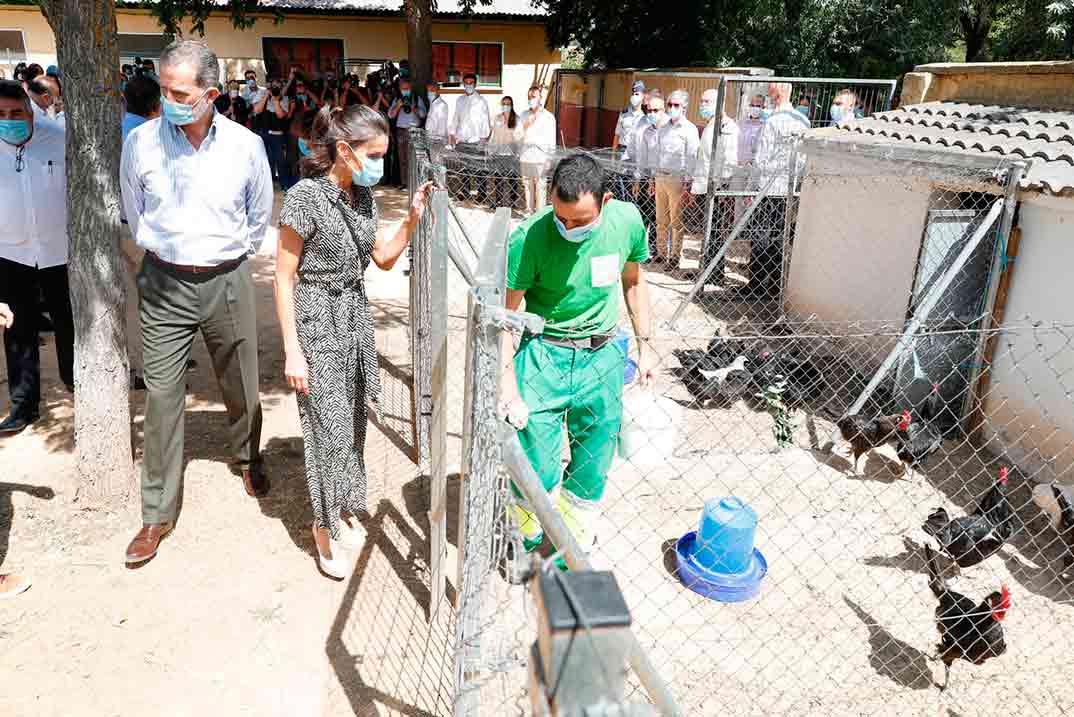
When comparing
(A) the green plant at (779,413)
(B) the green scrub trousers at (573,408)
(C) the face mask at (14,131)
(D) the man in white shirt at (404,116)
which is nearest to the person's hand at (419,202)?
(B) the green scrub trousers at (573,408)

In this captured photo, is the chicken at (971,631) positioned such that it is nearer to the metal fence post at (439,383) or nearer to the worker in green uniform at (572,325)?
the worker in green uniform at (572,325)

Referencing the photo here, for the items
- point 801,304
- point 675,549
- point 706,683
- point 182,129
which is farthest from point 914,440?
point 182,129

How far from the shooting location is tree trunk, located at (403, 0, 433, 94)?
14312mm

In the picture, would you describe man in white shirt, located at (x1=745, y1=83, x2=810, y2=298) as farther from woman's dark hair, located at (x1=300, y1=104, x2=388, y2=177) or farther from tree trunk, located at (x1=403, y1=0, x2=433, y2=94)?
tree trunk, located at (x1=403, y1=0, x2=433, y2=94)

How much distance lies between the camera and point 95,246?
149 inches

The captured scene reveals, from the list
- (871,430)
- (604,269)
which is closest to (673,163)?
(871,430)

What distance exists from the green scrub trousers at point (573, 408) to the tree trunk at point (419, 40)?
41.0ft

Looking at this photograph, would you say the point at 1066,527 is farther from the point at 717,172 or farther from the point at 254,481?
the point at 717,172

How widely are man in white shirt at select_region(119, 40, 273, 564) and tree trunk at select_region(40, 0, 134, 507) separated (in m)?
0.28

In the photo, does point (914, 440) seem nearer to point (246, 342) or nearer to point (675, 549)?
point (675, 549)

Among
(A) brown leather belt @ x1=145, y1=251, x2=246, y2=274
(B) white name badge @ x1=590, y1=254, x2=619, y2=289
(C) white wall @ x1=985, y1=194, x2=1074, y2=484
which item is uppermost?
(B) white name badge @ x1=590, y1=254, x2=619, y2=289

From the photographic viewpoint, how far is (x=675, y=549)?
160 inches

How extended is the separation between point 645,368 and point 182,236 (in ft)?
6.98

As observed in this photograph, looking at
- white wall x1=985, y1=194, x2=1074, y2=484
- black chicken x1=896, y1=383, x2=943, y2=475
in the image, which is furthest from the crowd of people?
white wall x1=985, y1=194, x2=1074, y2=484
